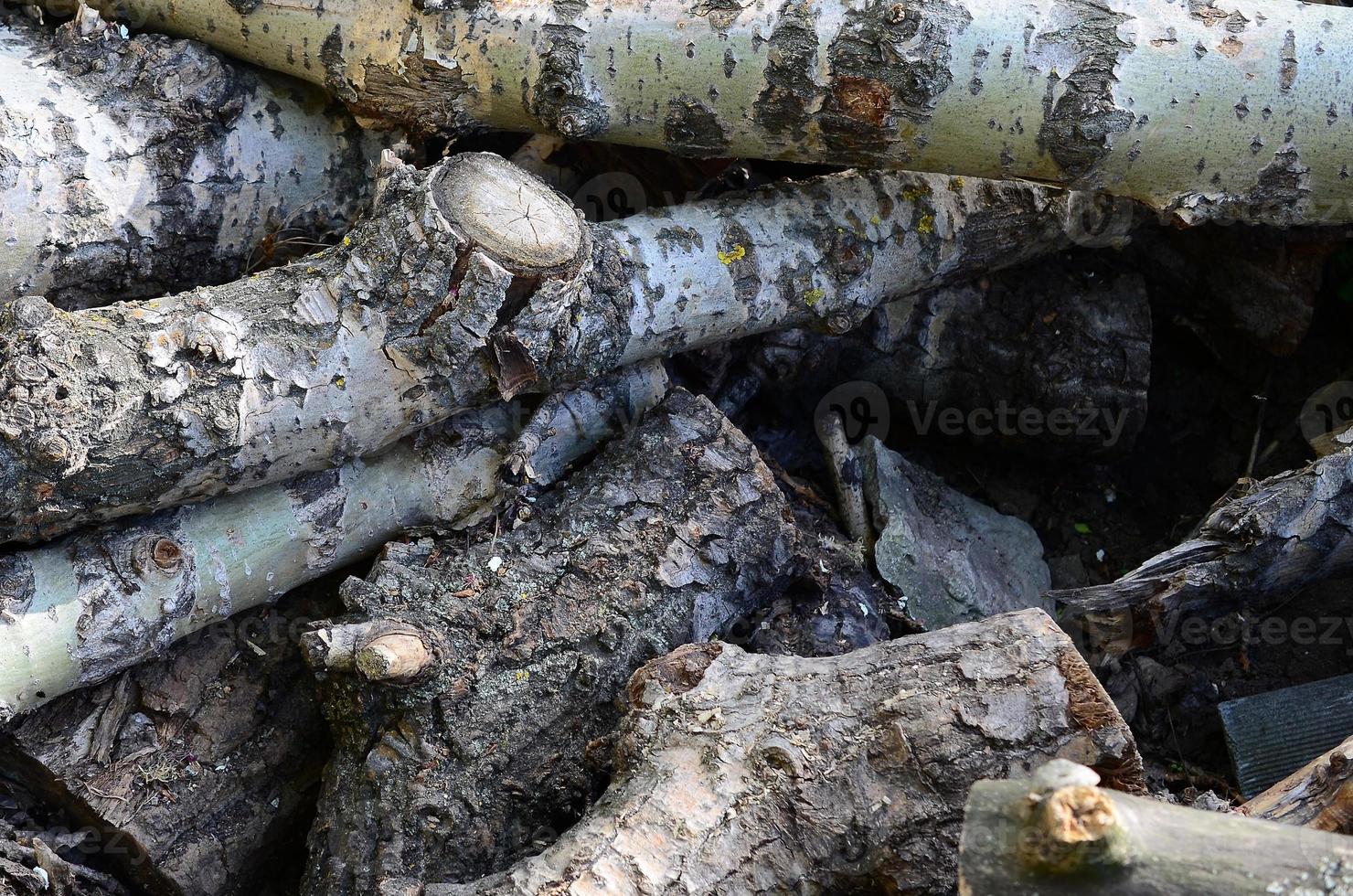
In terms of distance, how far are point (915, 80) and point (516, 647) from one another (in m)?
1.29

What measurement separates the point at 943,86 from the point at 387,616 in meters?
1.43

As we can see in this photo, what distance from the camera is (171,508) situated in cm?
202

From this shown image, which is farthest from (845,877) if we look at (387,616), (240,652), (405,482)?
(240,652)

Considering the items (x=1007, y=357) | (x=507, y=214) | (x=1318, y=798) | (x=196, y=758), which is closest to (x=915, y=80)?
(x=507, y=214)

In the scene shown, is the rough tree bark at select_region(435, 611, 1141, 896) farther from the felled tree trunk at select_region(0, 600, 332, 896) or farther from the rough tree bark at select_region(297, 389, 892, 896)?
the felled tree trunk at select_region(0, 600, 332, 896)

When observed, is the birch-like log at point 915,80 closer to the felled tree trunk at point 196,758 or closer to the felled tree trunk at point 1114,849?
the felled tree trunk at point 196,758

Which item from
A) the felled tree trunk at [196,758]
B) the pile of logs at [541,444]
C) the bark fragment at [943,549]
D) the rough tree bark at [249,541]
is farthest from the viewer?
the bark fragment at [943,549]

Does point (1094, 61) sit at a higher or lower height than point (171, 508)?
higher

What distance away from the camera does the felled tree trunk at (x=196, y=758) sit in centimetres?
204

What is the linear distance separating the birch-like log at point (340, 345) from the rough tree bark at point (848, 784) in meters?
0.79

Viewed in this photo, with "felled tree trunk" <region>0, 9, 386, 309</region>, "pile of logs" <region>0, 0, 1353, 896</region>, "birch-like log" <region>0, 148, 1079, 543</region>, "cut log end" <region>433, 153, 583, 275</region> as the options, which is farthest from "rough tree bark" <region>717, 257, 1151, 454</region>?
"felled tree trunk" <region>0, 9, 386, 309</region>

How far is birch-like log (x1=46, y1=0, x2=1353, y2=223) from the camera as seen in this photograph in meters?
2.04

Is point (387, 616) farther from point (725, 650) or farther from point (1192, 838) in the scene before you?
point (1192, 838)

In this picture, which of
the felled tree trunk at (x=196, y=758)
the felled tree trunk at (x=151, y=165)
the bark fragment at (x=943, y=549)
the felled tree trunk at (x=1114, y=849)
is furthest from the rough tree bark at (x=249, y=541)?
the felled tree trunk at (x=1114, y=849)
